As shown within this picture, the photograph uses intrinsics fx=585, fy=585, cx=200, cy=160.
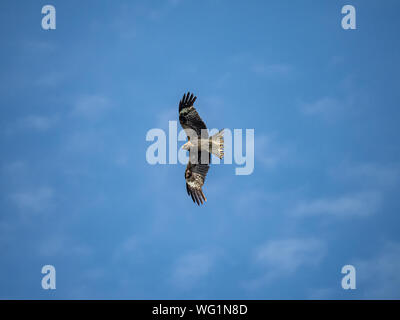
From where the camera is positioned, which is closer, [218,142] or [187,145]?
[218,142]

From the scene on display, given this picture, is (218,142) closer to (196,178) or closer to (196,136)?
(196,136)

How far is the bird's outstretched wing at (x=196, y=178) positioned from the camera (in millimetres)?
21312

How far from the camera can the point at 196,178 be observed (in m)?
21.4

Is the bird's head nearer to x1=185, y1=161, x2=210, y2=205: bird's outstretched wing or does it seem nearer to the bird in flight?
the bird in flight

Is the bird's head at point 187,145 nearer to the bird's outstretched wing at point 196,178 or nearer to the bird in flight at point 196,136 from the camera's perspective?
the bird in flight at point 196,136

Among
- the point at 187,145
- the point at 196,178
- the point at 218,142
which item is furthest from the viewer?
the point at 196,178

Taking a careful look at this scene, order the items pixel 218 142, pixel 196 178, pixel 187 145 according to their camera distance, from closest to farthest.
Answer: pixel 218 142 → pixel 187 145 → pixel 196 178

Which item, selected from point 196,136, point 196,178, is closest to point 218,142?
point 196,136

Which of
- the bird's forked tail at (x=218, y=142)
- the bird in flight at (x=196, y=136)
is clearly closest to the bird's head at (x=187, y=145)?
the bird in flight at (x=196, y=136)

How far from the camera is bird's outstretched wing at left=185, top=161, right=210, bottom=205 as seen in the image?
21.3m
